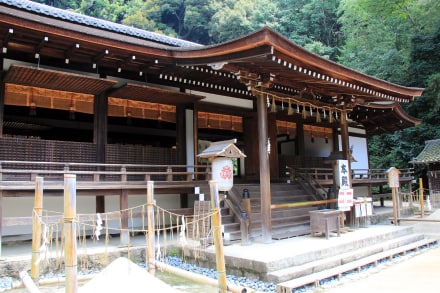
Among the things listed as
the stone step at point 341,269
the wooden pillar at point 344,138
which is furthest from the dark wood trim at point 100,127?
the wooden pillar at point 344,138

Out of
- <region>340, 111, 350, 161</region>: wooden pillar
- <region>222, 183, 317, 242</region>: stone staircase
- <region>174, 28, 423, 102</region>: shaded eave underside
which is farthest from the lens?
<region>340, 111, 350, 161</region>: wooden pillar

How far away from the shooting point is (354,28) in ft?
96.3

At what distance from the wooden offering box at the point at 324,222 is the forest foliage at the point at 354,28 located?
1714 cm

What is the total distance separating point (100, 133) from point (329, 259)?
6.41 meters

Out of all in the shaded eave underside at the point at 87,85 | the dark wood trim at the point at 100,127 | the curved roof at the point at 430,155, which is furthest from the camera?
the curved roof at the point at 430,155

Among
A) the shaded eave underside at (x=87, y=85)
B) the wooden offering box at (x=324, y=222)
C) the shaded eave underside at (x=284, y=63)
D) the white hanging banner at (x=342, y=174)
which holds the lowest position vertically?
the wooden offering box at (x=324, y=222)

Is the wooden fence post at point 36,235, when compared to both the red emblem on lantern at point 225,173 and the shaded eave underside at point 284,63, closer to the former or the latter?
the red emblem on lantern at point 225,173

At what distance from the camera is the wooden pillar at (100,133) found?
30.5 ft

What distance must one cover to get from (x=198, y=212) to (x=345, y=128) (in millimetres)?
5721

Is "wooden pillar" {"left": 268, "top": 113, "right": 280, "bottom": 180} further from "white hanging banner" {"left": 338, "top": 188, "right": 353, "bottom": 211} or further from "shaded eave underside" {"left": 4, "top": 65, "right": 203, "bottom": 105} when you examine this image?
"white hanging banner" {"left": 338, "top": 188, "right": 353, "bottom": 211}

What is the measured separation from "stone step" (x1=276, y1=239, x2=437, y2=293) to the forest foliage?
16.3 m

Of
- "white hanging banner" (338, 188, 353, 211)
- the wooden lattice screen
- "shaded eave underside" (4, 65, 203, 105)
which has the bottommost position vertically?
"white hanging banner" (338, 188, 353, 211)

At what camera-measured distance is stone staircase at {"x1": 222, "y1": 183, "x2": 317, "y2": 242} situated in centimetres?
855

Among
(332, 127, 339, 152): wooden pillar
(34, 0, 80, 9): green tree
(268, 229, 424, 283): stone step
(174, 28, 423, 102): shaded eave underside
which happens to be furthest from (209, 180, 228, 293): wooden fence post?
(34, 0, 80, 9): green tree
